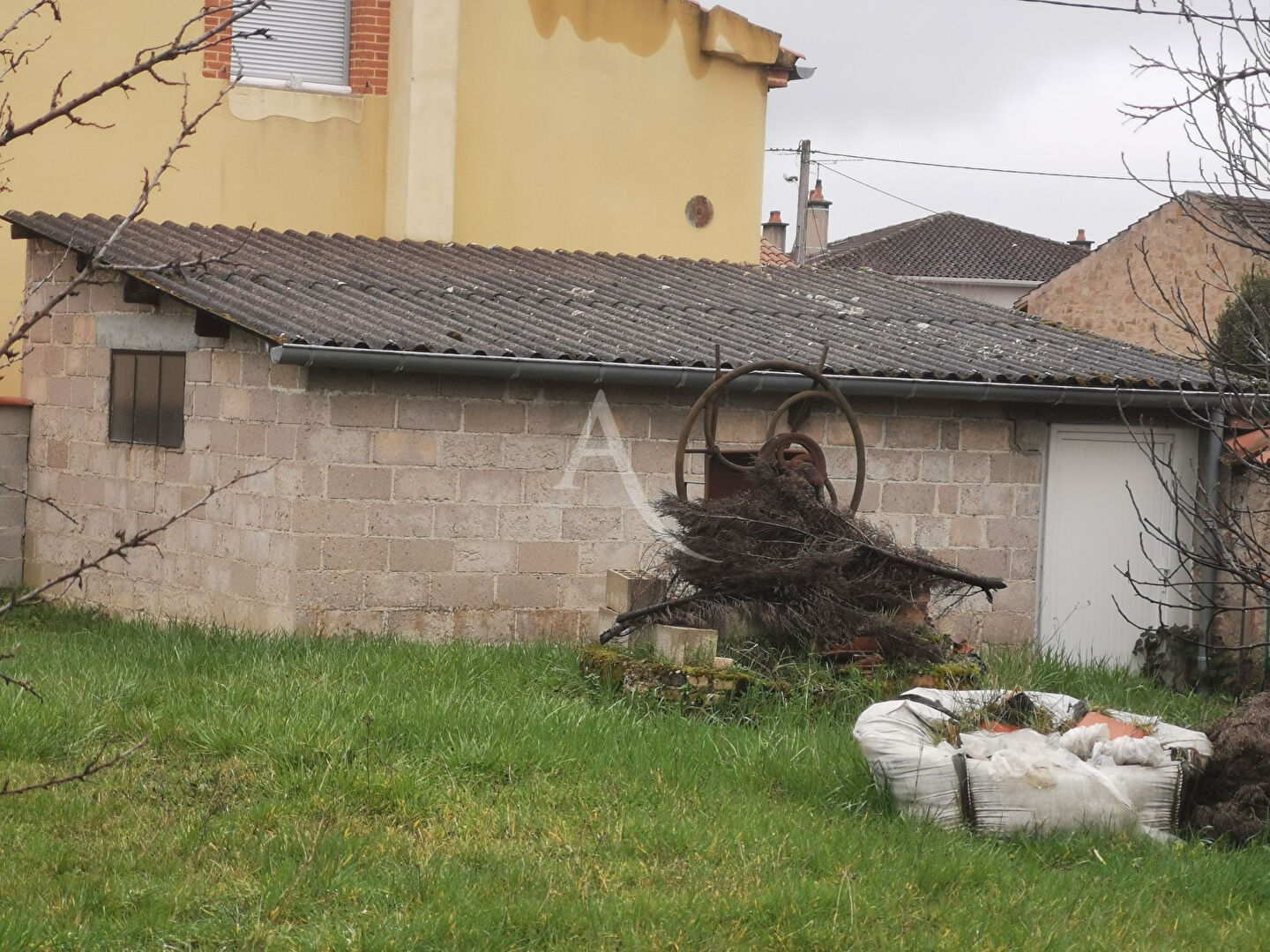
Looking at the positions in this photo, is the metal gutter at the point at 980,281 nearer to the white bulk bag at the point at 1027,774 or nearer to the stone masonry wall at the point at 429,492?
the stone masonry wall at the point at 429,492

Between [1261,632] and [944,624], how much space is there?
247 cm

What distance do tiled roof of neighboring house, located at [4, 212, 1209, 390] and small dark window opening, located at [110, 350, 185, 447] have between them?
30.6 inches

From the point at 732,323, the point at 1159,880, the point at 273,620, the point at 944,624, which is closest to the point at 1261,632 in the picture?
the point at 944,624

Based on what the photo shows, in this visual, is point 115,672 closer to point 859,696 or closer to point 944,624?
point 859,696

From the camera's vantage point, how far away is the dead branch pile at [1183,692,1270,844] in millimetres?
6762

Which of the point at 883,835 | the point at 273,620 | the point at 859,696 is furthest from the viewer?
the point at 273,620

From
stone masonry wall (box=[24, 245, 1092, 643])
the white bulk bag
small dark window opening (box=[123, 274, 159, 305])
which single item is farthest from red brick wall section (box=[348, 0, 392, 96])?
the white bulk bag

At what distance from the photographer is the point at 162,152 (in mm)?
16234

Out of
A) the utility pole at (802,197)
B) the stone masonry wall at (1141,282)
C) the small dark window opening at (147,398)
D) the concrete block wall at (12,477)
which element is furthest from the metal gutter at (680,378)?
the utility pole at (802,197)

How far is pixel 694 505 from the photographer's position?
29.9 feet

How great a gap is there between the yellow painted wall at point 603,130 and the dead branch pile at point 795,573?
28.5 ft

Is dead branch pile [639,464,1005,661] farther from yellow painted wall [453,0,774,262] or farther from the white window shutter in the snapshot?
the white window shutter

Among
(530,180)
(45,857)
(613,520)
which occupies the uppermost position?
(530,180)

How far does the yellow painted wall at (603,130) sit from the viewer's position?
1697cm
